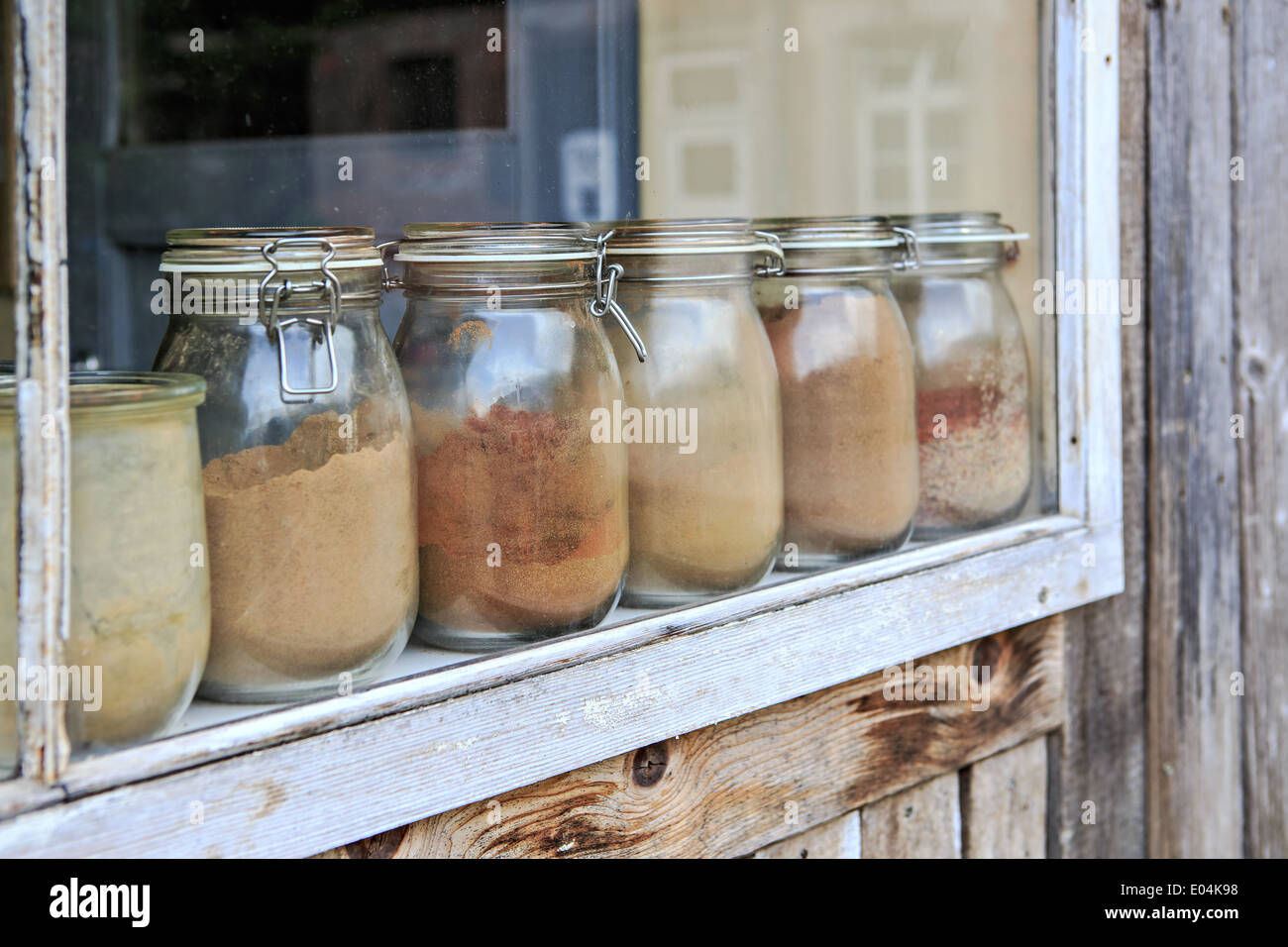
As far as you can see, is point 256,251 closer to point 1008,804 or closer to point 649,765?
point 649,765

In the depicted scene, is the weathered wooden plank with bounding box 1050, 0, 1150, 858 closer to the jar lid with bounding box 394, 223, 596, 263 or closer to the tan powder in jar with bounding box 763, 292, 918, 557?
the tan powder in jar with bounding box 763, 292, 918, 557

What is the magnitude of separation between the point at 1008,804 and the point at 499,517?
67 cm

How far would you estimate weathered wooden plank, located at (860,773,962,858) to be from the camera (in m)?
1.04

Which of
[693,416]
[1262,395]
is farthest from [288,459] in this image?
[1262,395]

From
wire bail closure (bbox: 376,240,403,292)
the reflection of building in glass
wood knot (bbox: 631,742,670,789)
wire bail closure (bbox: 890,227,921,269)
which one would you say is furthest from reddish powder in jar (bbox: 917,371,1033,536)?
wire bail closure (bbox: 376,240,403,292)

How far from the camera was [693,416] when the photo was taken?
864mm

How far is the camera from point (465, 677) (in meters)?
0.72

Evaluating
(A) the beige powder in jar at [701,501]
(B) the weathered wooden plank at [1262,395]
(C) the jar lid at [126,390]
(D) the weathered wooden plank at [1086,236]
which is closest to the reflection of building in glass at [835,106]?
(D) the weathered wooden plank at [1086,236]

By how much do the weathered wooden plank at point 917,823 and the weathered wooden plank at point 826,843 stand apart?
0.04 ft

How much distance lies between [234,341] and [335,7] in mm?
746

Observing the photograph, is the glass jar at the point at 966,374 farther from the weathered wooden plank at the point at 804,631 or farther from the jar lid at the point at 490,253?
the jar lid at the point at 490,253

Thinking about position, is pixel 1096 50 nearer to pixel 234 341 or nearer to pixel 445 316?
pixel 445 316

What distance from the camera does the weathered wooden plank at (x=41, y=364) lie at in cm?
56
